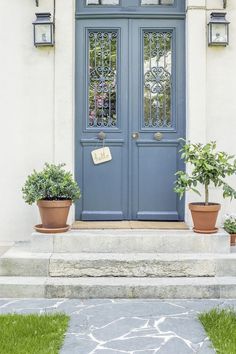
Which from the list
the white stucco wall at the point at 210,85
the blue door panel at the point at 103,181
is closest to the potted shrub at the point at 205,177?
the white stucco wall at the point at 210,85

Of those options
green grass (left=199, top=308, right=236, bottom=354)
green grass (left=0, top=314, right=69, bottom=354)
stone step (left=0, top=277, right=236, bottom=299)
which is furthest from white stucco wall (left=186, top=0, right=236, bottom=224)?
green grass (left=0, top=314, right=69, bottom=354)

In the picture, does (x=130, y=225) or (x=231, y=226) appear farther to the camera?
(x=130, y=225)

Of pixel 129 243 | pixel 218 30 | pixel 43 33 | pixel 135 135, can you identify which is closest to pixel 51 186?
pixel 129 243

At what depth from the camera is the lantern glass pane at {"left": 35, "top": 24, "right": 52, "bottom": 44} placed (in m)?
5.60

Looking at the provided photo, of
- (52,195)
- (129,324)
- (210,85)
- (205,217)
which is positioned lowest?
(129,324)

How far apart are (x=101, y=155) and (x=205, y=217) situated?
1568 millimetres

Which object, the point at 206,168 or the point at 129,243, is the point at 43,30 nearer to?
the point at 206,168

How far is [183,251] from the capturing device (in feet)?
16.8

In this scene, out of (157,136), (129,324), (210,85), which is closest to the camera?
(129,324)

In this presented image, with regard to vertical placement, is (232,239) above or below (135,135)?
below

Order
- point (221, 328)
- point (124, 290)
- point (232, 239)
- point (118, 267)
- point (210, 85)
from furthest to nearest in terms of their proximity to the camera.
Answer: point (210, 85) < point (232, 239) < point (118, 267) < point (124, 290) < point (221, 328)

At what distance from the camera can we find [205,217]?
16.9 ft

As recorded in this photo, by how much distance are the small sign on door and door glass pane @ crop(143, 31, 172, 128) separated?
58cm

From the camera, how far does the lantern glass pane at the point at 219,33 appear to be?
221 inches
